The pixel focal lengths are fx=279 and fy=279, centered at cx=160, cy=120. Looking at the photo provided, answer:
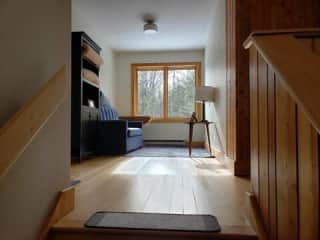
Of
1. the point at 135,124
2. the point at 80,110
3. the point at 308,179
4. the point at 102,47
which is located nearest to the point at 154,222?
the point at 308,179

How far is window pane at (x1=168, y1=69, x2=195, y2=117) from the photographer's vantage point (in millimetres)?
6715

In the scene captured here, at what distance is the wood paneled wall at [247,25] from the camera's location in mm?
2557

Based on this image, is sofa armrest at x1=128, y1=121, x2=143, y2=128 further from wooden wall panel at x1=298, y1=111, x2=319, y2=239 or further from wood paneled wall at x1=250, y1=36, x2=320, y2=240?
wooden wall panel at x1=298, y1=111, x2=319, y2=239

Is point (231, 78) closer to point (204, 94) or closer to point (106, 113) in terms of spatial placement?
point (204, 94)

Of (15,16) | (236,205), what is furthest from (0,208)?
(236,205)

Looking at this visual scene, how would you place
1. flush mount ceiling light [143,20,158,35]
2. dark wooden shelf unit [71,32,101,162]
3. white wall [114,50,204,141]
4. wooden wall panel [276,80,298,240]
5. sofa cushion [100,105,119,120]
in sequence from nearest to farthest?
wooden wall panel [276,80,298,240], dark wooden shelf unit [71,32,101,162], sofa cushion [100,105,119,120], flush mount ceiling light [143,20,158,35], white wall [114,50,204,141]

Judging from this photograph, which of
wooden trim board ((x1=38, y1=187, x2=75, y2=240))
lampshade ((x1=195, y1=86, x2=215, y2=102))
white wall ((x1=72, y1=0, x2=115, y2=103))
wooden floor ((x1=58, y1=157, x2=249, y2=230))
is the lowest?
wooden floor ((x1=58, y1=157, x2=249, y2=230))

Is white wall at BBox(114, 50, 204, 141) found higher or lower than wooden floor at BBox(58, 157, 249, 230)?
higher

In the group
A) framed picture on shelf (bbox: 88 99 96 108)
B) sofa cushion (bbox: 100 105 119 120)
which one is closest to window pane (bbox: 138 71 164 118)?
sofa cushion (bbox: 100 105 119 120)

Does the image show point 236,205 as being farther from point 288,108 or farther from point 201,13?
point 201,13

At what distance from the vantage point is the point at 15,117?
0.97 m

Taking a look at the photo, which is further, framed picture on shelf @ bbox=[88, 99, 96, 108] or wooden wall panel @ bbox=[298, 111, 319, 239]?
framed picture on shelf @ bbox=[88, 99, 96, 108]

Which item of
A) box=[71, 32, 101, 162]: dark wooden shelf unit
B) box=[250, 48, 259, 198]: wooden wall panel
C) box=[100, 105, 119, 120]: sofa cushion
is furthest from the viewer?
box=[100, 105, 119, 120]: sofa cushion

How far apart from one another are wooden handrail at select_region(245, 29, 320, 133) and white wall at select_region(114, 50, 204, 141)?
5424 mm
